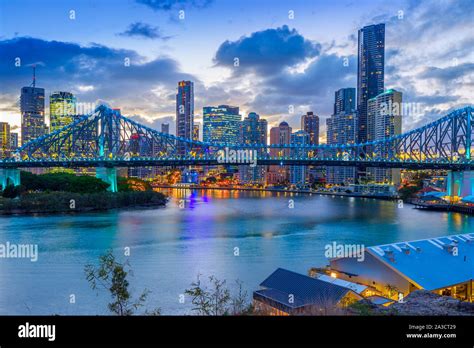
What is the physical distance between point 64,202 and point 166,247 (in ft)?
39.7

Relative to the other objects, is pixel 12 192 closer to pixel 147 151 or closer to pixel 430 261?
pixel 147 151

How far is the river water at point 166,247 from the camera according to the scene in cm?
746

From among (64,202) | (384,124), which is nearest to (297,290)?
(64,202)

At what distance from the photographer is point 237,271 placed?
9.02 meters

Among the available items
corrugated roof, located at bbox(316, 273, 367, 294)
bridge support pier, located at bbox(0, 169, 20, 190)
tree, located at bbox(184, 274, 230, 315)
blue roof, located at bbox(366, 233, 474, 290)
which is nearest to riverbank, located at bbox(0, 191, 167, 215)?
bridge support pier, located at bbox(0, 169, 20, 190)

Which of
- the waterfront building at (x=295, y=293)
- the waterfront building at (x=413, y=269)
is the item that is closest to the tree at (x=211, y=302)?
the waterfront building at (x=295, y=293)

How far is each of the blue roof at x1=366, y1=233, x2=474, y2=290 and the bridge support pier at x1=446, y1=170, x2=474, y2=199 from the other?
24.2m

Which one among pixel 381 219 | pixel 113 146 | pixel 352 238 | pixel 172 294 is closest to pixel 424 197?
pixel 381 219

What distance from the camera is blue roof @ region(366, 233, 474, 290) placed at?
22.0ft

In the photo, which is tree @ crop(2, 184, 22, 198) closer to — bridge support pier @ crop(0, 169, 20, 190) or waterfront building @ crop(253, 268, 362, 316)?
bridge support pier @ crop(0, 169, 20, 190)

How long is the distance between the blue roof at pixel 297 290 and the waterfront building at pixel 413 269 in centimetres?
109

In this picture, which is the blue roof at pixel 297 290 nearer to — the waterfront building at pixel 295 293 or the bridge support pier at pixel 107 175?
the waterfront building at pixel 295 293
